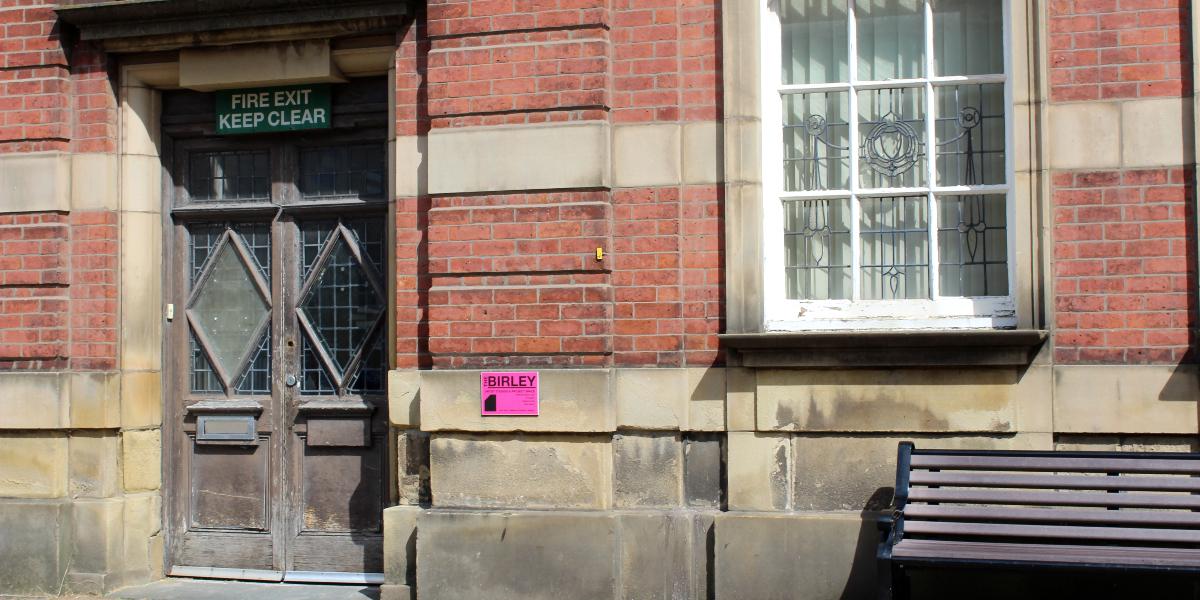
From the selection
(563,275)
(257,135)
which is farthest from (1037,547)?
(257,135)

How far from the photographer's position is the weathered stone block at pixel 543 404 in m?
6.42

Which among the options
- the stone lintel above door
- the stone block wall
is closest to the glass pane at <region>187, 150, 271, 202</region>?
the stone block wall

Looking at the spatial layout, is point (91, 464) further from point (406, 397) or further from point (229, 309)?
point (406, 397)

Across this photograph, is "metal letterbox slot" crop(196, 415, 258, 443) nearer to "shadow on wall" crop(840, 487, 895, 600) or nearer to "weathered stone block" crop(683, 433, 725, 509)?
"weathered stone block" crop(683, 433, 725, 509)

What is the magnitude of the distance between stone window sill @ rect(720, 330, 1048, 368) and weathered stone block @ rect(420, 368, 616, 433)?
72 centimetres

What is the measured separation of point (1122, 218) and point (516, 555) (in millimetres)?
3487

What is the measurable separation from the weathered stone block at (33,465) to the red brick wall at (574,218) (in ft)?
8.03

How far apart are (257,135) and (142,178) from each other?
0.73 m

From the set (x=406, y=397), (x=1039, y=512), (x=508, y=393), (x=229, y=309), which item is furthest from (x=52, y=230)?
(x=1039, y=512)

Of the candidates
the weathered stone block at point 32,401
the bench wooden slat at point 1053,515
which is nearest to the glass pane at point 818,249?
the bench wooden slat at point 1053,515

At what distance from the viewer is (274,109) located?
743cm

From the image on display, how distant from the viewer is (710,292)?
643 centimetres

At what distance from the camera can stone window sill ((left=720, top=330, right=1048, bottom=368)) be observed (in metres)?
5.98

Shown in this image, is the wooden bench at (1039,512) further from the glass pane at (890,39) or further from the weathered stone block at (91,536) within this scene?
the weathered stone block at (91,536)
